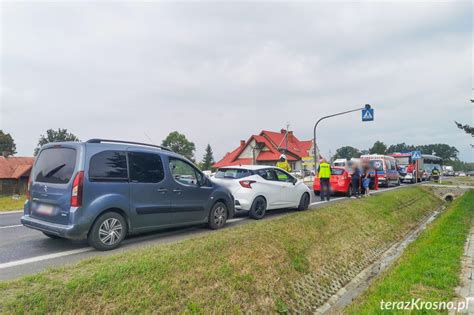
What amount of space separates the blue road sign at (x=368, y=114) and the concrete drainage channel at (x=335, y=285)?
49.2 feet

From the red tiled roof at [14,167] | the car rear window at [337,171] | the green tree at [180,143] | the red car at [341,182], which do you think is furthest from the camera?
the green tree at [180,143]

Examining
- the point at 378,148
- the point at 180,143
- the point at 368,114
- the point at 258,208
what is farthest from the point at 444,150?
the point at 258,208

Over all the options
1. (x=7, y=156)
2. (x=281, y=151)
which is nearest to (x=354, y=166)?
(x=281, y=151)

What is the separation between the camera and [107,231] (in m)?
5.76

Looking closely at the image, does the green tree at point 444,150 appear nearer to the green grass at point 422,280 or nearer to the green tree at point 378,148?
the green tree at point 378,148

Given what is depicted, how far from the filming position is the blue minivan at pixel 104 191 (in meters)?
5.38

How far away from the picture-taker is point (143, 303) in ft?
13.3

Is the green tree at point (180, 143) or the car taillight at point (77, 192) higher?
the green tree at point (180, 143)

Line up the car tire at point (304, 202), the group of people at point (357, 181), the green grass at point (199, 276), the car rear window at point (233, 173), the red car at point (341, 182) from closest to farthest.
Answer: the green grass at point (199, 276) < the car rear window at point (233, 173) < the car tire at point (304, 202) < the group of people at point (357, 181) < the red car at point (341, 182)

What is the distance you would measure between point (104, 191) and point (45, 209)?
3.73 feet

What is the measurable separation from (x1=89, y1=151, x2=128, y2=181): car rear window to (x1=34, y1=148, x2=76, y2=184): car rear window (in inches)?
13.2

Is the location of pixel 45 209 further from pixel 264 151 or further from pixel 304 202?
pixel 264 151

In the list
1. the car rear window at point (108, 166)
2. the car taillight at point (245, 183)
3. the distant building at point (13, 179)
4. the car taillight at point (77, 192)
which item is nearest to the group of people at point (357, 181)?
the car taillight at point (245, 183)

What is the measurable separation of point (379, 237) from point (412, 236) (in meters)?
1.97
